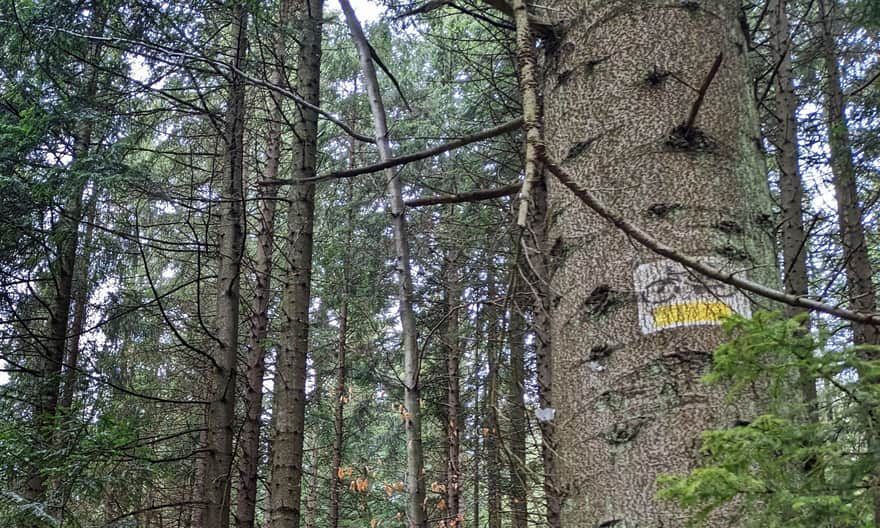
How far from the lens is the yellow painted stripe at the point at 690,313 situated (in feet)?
4.75

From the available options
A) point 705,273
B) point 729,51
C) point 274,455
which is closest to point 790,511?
point 705,273

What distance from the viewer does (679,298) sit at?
4.80 feet

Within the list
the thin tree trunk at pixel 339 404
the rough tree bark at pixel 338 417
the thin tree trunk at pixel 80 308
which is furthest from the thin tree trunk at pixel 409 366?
the rough tree bark at pixel 338 417

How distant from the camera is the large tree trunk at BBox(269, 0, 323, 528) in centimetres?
527

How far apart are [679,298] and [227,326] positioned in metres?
5.67

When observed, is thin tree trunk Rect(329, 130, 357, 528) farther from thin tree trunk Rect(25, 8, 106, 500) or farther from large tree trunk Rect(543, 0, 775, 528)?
large tree trunk Rect(543, 0, 775, 528)

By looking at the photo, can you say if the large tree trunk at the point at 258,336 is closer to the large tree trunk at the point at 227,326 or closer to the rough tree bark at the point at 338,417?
the large tree trunk at the point at 227,326

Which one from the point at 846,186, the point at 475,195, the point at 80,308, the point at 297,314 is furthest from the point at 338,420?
the point at 475,195

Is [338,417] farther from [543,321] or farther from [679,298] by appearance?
[679,298]

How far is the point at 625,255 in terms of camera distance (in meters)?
1.53

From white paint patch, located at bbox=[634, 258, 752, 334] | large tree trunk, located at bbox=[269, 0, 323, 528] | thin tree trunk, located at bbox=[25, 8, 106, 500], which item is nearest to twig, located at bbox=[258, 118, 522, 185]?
white paint patch, located at bbox=[634, 258, 752, 334]

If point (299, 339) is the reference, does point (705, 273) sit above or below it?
below

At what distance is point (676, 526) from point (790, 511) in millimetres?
218

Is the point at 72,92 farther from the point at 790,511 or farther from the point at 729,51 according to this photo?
the point at 790,511
